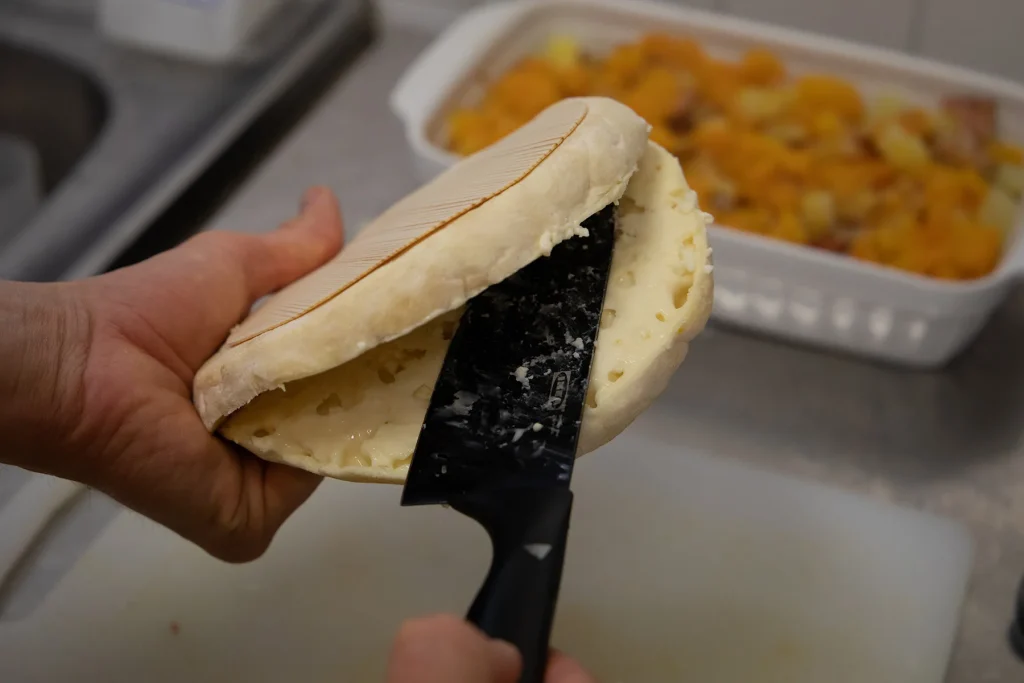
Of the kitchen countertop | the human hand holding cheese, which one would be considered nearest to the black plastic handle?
the kitchen countertop

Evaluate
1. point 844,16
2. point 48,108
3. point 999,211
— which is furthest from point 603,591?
point 48,108

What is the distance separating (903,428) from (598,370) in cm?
49

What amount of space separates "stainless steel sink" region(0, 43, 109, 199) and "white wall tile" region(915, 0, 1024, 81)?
1.14 metres

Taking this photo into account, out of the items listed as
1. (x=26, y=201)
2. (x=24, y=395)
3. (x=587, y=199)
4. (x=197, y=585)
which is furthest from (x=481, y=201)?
(x=26, y=201)

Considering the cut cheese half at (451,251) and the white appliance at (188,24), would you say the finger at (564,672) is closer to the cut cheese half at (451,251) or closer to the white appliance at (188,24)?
the cut cheese half at (451,251)

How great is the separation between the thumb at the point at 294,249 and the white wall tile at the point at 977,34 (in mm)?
814

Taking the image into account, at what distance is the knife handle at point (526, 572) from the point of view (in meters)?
0.48

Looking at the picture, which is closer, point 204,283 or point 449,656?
point 449,656

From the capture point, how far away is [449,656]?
0.44 m

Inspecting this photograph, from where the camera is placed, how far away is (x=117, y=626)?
790mm

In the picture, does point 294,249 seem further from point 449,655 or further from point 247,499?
point 449,655

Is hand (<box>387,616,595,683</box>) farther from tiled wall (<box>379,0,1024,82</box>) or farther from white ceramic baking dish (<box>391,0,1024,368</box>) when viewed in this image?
tiled wall (<box>379,0,1024,82</box>)

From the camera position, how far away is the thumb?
776 mm

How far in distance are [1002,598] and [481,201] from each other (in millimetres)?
597
